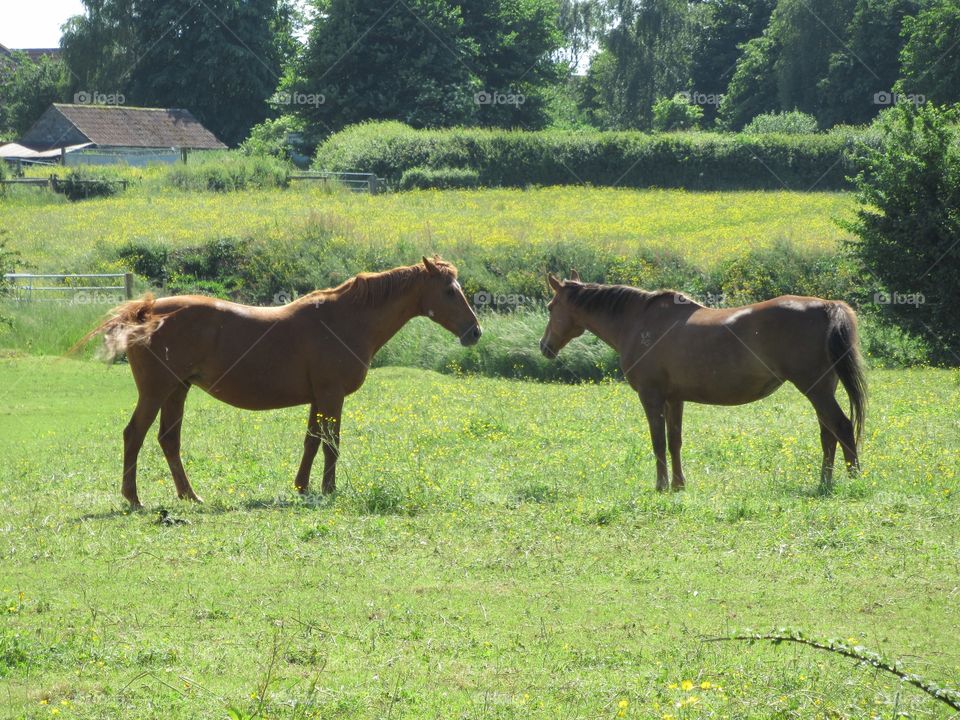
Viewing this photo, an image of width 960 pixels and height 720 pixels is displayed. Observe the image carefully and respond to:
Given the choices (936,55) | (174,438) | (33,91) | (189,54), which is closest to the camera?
Answer: (174,438)

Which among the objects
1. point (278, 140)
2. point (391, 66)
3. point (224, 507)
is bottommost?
point (224, 507)

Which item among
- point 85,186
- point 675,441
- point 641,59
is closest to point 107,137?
point 85,186

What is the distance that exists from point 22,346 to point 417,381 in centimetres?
958

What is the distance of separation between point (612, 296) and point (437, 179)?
43.8 m

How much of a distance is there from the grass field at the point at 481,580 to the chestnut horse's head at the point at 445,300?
158 cm

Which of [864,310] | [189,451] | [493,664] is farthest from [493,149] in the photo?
[493,664]

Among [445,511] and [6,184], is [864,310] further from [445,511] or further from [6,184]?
[6,184]

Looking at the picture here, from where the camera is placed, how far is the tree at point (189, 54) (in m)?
77.4

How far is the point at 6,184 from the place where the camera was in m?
50.0

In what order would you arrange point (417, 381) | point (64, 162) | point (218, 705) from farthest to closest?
point (64, 162)
point (417, 381)
point (218, 705)

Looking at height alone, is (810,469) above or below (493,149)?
below

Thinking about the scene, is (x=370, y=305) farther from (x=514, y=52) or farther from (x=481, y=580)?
(x=514, y=52)

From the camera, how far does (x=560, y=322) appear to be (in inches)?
534

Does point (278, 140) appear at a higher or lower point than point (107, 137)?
higher
